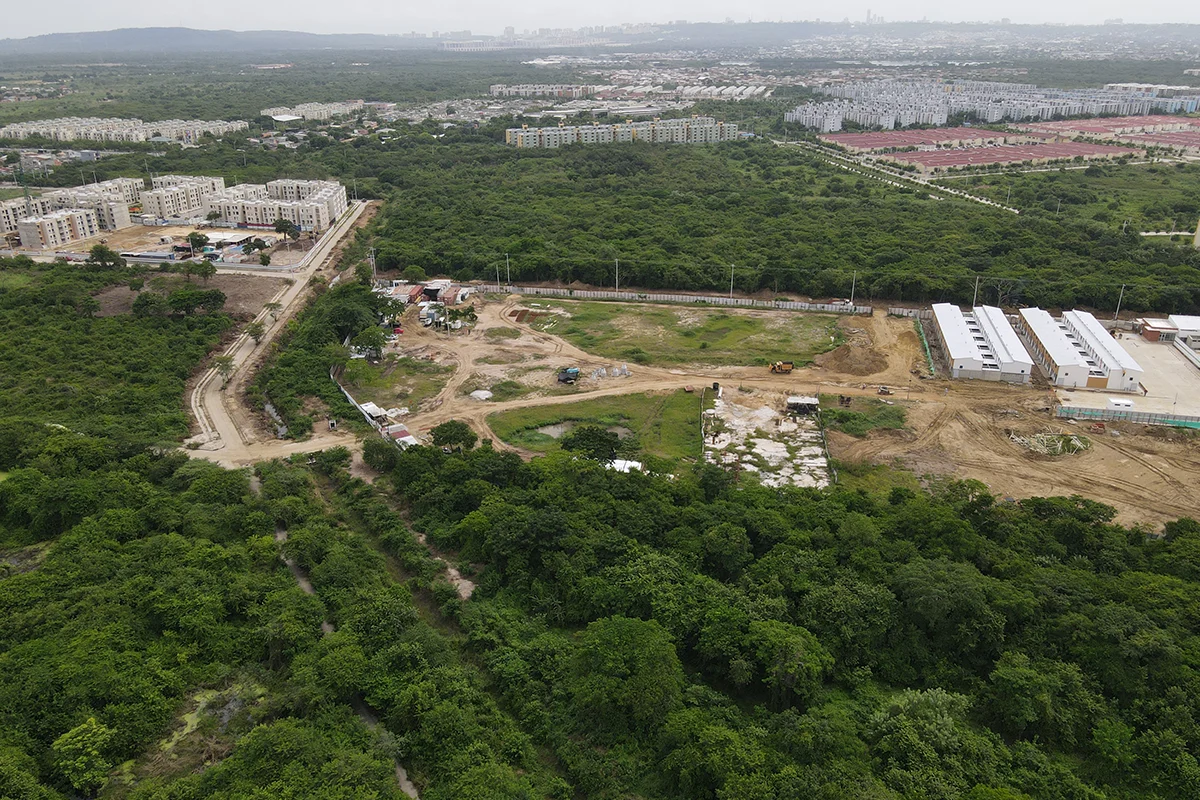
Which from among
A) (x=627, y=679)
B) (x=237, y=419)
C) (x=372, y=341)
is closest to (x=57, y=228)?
(x=372, y=341)

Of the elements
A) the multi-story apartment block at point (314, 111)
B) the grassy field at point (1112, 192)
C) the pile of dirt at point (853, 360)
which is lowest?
the pile of dirt at point (853, 360)

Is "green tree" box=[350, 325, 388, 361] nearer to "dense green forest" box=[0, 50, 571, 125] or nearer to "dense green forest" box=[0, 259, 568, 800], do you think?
"dense green forest" box=[0, 259, 568, 800]

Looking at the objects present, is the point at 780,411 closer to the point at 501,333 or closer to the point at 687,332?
the point at 687,332

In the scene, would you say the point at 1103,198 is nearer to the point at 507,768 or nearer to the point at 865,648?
the point at 865,648

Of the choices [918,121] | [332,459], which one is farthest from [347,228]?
[918,121]

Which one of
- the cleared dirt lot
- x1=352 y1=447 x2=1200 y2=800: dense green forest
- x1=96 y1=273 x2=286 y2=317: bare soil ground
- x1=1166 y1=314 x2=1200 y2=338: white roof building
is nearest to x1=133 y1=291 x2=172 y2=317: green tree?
x1=96 y1=273 x2=286 y2=317: bare soil ground

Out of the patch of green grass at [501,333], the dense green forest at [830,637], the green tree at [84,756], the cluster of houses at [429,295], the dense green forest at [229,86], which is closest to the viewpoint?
the green tree at [84,756]

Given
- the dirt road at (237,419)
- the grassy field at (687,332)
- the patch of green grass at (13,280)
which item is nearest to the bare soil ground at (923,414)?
the grassy field at (687,332)

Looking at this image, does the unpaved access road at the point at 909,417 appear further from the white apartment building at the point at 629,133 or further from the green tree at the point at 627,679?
the white apartment building at the point at 629,133
